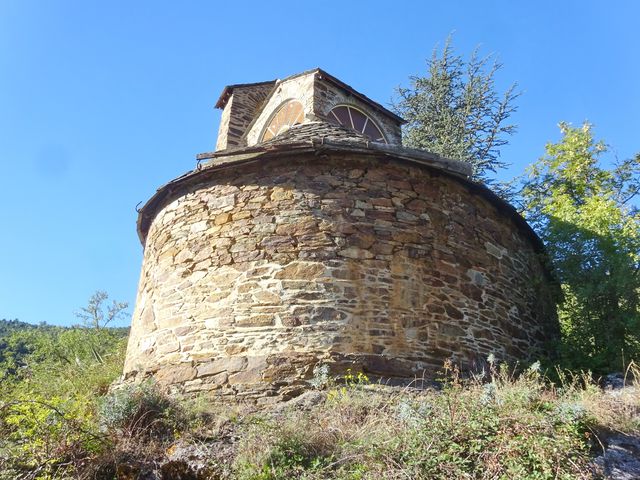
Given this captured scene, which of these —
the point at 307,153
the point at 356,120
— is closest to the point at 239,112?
the point at 356,120

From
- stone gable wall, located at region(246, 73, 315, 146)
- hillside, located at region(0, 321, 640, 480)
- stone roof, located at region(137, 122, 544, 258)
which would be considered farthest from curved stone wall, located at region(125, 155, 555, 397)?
stone gable wall, located at region(246, 73, 315, 146)

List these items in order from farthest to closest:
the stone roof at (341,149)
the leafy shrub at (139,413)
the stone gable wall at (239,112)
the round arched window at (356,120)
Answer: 1. the stone gable wall at (239,112)
2. the round arched window at (356,120)
3. the stone roof at (341,149)
4. the leafy shrub at (139,413)

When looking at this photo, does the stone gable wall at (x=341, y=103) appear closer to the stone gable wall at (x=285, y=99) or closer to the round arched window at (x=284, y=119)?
the stone gable wall at (x=285, y=99)

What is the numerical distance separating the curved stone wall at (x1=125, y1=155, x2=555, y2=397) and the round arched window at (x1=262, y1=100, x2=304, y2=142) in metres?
5.19

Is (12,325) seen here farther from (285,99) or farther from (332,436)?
(332,436)

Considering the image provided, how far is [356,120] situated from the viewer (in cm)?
1330

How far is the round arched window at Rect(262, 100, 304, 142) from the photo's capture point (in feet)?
42.1

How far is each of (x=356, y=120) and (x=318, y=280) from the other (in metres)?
7.19

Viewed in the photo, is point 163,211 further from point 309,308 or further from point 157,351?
point 309,308

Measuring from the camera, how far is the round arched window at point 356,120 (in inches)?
505

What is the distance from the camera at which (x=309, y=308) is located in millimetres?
6770

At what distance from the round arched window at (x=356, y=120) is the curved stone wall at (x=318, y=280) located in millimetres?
5148

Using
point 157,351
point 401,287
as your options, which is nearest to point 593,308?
point 401,287

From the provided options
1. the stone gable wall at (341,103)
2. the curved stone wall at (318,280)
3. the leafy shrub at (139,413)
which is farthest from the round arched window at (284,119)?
the leafy shrub at (139,413)
